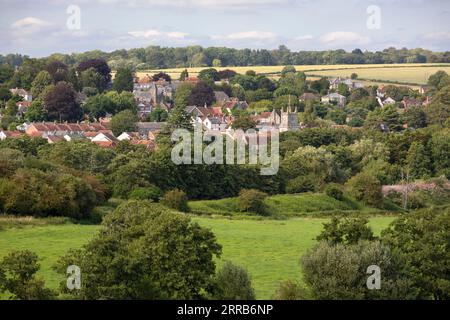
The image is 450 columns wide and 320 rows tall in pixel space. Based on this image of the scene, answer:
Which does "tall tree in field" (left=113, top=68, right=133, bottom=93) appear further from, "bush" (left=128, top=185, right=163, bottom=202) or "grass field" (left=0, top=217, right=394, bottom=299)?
"grass field" (left=0, top=217, right=394, bottom=299)

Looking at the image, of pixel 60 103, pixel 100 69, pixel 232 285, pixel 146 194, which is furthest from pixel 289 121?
pixel 232 285

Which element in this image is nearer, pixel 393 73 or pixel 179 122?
pixel 179 122

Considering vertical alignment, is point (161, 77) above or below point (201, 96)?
above

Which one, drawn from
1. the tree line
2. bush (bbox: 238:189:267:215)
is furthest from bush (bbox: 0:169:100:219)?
the tree line

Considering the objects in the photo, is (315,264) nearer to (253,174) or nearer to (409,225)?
(409,225)

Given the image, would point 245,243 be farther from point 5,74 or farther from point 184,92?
point 5,74
